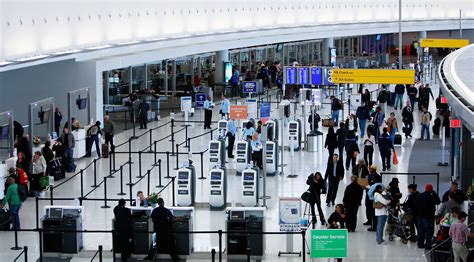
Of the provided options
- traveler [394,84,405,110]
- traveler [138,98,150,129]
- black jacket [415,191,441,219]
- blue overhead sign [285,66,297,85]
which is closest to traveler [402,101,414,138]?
blue overhead sign [285,66,297,85]

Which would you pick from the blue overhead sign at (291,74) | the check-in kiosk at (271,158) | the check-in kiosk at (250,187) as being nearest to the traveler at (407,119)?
the blue overhead sign at (291,74)

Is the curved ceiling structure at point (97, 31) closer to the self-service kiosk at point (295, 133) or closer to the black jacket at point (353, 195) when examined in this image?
the self-service kiosk at point (295, 133)

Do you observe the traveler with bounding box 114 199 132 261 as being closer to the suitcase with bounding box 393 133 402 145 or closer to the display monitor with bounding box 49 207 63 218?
the display monitor with bounding box 49 207 63 218

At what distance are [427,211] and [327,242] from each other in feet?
13.3

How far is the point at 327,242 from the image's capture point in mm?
18250

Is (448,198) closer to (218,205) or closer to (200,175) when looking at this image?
(218,205)

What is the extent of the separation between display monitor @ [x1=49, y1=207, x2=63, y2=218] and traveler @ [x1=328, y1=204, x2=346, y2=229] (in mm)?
5159

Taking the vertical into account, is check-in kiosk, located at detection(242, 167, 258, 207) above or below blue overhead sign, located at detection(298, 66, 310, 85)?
below

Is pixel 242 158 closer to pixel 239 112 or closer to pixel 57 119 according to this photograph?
pixel 239 112

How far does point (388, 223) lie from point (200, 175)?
9167 mm

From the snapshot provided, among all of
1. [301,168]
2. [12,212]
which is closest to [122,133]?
[301,168]

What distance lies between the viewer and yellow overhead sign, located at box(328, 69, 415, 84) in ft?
129

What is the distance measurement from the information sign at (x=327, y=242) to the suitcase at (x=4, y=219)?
8.16 m

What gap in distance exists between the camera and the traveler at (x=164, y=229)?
69.1 ft
